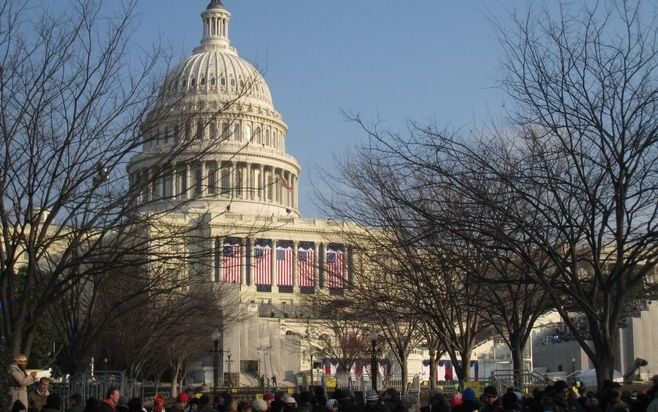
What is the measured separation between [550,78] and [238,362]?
196ft

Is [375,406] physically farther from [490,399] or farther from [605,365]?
[605,365]

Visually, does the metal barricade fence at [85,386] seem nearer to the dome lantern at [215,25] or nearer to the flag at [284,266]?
the flag at [284,266]

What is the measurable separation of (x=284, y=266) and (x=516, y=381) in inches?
4376

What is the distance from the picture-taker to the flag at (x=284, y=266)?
13762cm

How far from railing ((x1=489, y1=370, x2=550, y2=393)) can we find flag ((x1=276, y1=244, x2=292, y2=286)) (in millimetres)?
103104

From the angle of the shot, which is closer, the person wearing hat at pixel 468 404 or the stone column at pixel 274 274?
the person wearing hat at pixel 468 404

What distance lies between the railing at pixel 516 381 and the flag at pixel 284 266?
103104 mm

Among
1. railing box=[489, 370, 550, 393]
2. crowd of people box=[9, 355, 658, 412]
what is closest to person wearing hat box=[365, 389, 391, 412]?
crowd of people box=[9, 355, 658, 412]

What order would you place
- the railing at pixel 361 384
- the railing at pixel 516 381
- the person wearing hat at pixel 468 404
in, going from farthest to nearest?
1. the railing at pixel 361 384
2. the railing at pixel 516 381
3. the person wearing hat at pixel 468 404

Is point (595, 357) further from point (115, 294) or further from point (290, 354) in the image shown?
point (290, 354)

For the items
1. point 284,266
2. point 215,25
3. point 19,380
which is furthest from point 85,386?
point 215,25

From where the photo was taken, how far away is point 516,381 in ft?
96.5

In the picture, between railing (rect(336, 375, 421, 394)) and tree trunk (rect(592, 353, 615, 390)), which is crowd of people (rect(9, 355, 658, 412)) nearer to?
tree trunk (rect(592, 353, 615, 390))

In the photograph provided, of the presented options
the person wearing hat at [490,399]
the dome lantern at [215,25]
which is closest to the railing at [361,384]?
the person wearing hat at [490,399]
